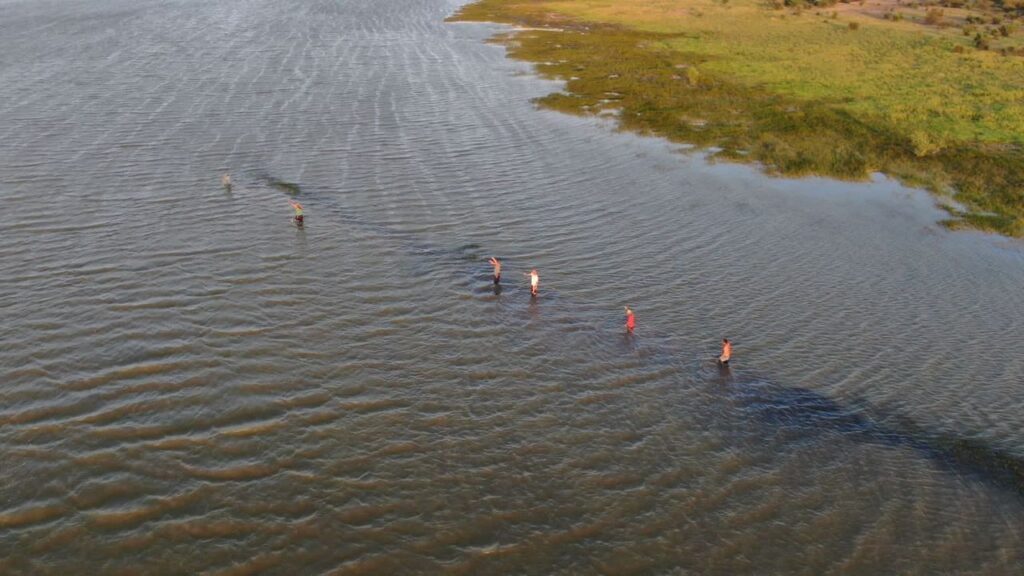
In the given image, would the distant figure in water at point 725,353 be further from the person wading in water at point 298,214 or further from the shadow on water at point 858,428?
the person wading in water at point 298,214

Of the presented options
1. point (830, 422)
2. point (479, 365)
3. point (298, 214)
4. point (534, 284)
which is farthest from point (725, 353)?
point (298, 214)

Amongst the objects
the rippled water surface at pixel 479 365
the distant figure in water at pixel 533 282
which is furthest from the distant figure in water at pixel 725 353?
the distant figure in water at pixel 533 282

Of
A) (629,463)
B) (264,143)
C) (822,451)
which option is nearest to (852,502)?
(822,451)

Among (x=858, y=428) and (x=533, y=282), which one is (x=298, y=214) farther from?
(x=858, y=428)

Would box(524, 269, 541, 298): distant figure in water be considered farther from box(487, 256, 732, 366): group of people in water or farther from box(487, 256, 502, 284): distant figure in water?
box(487, 256, 502, 284): distant figure in water

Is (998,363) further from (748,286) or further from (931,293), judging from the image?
(748,286)

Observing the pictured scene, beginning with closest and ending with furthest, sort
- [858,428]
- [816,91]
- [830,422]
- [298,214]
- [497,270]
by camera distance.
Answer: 1. [858,428]
2. [830,422]
3. [497,270]
4. [298,214]
5. [816,91]

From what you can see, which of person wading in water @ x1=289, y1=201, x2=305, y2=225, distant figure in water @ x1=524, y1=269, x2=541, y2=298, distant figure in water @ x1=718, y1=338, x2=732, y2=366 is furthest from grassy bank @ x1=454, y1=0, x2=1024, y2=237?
person wading in water @ x1=289, y1=201, x2=305, y2=225
